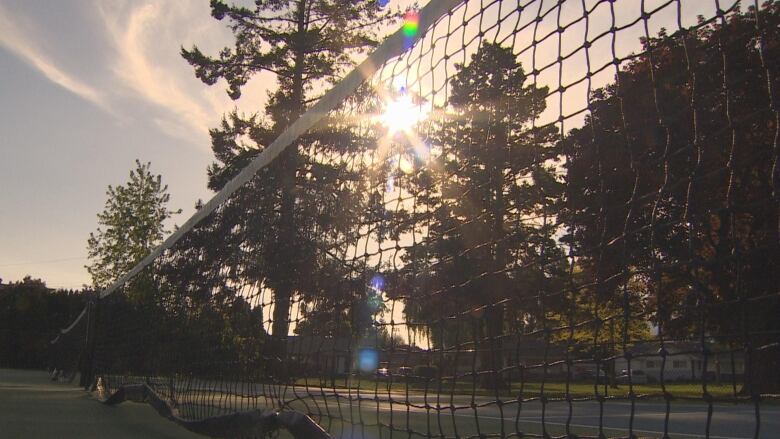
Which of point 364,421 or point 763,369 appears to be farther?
point 364,421

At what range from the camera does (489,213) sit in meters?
3.03

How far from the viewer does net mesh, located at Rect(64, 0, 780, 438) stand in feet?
7.18

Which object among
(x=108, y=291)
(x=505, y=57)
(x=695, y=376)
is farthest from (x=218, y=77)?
(x=695, y=376)

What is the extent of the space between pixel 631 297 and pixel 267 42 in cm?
2206

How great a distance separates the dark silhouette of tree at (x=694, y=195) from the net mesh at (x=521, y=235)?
0.02 meters

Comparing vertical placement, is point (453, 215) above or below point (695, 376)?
above

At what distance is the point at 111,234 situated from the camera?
26281mm

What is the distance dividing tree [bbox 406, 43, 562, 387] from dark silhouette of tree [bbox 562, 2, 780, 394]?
0.73 ft

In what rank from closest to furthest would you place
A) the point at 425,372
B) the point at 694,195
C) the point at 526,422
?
the point at 694,195
the point at 425,372
the point at 526,422

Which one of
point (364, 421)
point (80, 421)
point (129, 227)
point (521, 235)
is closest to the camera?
point (521, 235)

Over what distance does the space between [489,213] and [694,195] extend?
0.92m

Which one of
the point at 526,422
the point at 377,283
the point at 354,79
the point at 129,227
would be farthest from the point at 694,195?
the point at 129,227

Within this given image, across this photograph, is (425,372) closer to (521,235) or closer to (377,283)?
(377,283)

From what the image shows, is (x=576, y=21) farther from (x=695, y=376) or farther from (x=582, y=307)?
(x=695, y=376)
